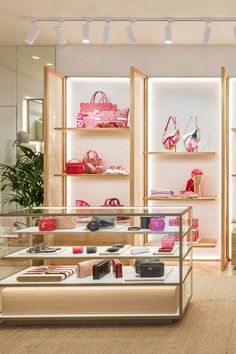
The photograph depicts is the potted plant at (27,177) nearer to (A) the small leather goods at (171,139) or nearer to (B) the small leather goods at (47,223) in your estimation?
(A) the small leather goods at (171,139)

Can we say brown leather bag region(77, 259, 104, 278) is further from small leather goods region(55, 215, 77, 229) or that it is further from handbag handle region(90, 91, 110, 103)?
handbag handle region(90, 91, 110, 103)

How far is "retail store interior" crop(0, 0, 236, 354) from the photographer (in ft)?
15.1

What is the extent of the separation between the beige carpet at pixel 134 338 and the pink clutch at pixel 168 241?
622 mm

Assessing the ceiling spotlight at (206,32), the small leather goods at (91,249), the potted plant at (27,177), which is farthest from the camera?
the potted plant at (27,177)

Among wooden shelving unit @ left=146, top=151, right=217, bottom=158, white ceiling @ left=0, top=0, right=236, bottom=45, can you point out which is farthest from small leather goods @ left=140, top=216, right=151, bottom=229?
wooden shelving unit @ left=146, top=151, right=217, bottom=158

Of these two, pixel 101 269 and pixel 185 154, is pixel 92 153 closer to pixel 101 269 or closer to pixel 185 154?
pixel 185 154

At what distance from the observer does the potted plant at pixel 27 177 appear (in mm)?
7816

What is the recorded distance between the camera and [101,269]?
15.4 ft

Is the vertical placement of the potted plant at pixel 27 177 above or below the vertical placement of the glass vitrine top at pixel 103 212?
above

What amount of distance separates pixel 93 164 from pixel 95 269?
302 cm

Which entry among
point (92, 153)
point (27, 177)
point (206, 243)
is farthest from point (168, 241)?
point (27, 177)

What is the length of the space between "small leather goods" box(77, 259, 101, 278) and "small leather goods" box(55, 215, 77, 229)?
1.06ft

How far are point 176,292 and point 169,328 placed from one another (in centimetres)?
30

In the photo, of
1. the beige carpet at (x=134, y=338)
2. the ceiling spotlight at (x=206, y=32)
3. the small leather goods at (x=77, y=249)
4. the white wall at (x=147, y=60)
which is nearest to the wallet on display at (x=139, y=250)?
the small leather goods at (x=77, y=249)
